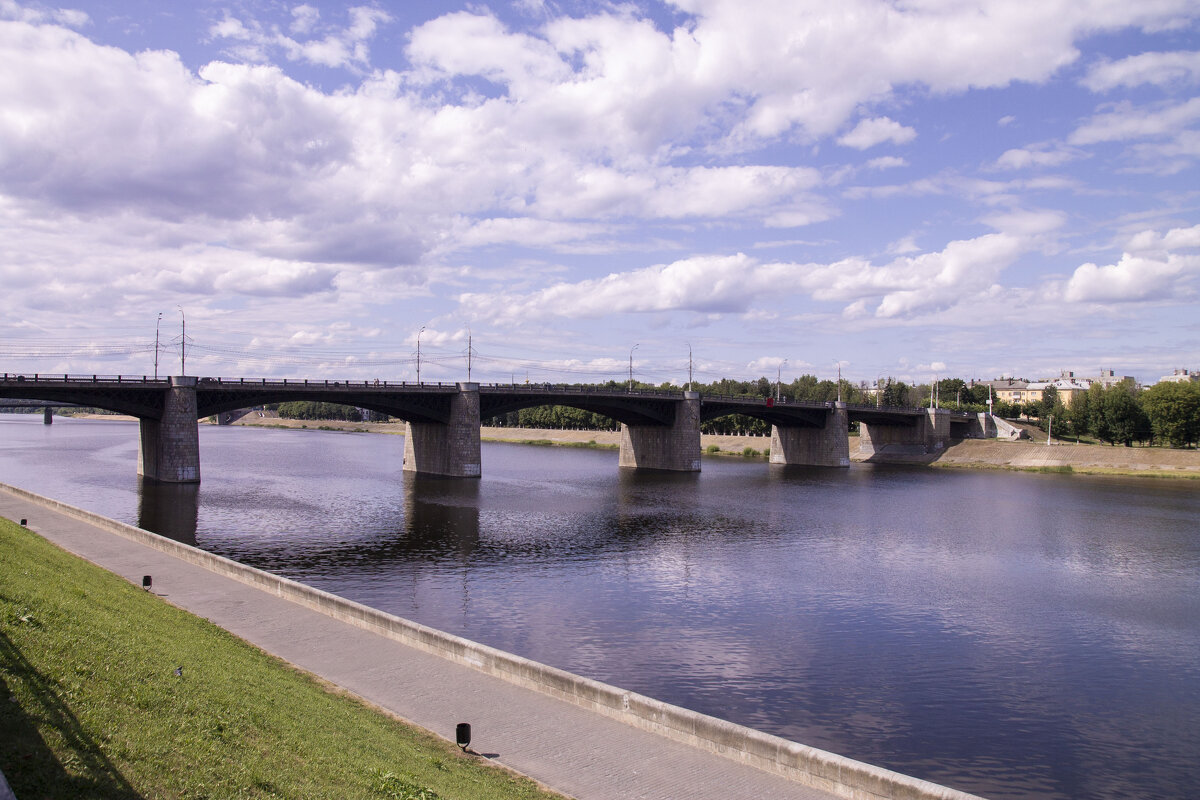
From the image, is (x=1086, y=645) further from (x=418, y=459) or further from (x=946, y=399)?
(x=946, y=399)

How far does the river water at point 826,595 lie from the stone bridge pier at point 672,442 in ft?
69.2

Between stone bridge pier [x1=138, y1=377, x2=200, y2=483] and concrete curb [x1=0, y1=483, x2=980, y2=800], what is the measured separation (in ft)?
155

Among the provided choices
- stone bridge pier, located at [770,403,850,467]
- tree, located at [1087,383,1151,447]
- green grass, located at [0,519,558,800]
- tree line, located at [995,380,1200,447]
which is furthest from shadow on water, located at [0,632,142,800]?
tree, located at [1087,383,1151,447]

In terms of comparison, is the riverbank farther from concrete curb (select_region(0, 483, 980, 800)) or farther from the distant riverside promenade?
concrete curb (select_region(0, 483, 980, 800))

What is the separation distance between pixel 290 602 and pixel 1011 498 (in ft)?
205

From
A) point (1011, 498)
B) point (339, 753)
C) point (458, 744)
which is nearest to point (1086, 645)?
point (458, 744)

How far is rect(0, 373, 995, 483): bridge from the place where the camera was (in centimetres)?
6159

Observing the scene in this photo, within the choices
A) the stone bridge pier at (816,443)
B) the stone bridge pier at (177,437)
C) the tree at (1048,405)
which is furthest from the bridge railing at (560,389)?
the tree at (1048,405)

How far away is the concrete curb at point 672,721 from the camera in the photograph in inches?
456

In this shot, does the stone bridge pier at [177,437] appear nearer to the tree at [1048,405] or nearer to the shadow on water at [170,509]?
the shadow on water at [170,509]

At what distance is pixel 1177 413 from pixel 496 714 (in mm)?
111541

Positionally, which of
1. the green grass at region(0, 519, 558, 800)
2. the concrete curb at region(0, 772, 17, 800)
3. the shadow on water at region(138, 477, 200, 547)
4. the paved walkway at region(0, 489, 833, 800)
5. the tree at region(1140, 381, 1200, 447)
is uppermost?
the tree at region(1140, 381, 1200, 447)

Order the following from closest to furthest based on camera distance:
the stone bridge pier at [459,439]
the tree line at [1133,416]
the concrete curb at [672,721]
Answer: the concrete curb at [672,721] → the stone bridge pier at [459,439] → the tree line at [1133,416]

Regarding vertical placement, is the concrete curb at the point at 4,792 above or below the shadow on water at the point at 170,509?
above
